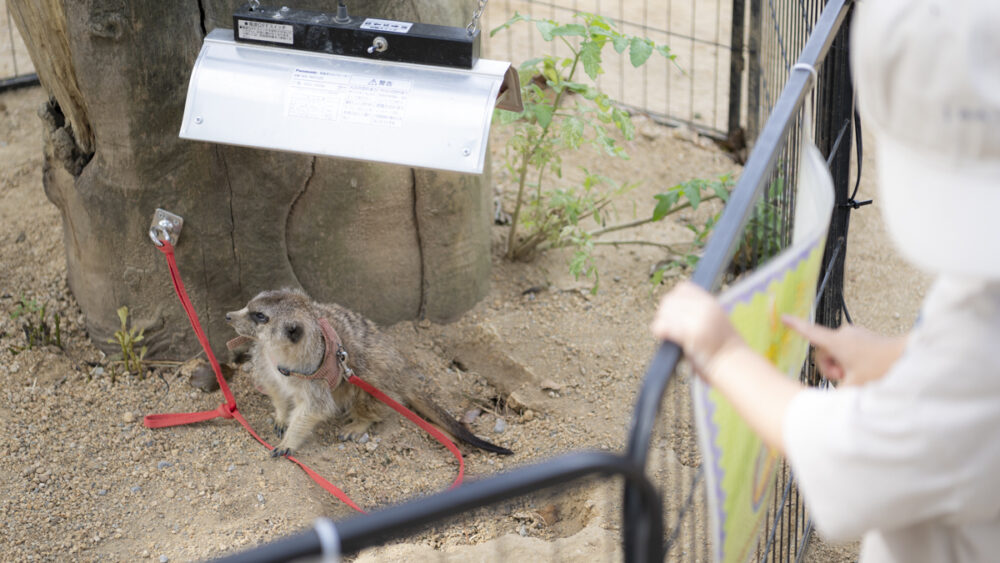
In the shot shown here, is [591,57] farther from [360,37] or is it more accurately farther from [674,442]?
[674,442]

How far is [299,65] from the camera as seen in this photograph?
283 cm

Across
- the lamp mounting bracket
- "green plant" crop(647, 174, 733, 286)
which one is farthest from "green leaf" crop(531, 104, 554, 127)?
the lamp mounting bracket

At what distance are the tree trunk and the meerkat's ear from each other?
0.34 meters

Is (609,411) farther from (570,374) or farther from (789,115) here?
(789,115)

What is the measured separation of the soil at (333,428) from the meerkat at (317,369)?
0.09 metres

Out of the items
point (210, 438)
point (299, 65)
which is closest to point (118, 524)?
point (210, 438)

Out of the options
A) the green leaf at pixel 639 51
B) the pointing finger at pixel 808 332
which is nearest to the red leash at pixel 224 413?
the green leaf at pixel 639 51

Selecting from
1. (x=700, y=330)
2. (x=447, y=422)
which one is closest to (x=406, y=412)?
(x=447, y=422)

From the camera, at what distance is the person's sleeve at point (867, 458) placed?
1094 mm

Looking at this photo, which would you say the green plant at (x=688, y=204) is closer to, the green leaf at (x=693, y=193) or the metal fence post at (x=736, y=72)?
the green leaf at (x=693, y=193)

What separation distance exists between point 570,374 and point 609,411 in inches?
10.8

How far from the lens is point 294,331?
3541 mm

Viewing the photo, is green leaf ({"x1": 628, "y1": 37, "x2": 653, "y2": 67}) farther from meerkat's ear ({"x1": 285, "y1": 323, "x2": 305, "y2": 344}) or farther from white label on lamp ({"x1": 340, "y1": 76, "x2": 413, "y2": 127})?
meerkat's ear ({"x1": 285, "y1": 323, "x2": 305, "y2": 344})

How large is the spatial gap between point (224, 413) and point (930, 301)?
118 inches
